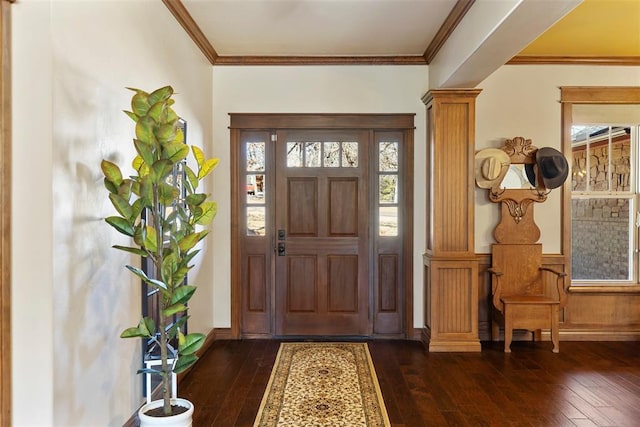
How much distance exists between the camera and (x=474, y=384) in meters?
3.21

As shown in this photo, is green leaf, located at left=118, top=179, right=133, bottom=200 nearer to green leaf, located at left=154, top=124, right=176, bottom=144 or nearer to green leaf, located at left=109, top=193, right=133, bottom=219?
green leaf, located at left=109, top=193, right=133, bottom=219

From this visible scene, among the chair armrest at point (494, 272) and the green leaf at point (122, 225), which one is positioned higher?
the green leaf at point (122, 225)

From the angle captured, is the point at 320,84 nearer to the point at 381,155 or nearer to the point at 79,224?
the point at 381,155

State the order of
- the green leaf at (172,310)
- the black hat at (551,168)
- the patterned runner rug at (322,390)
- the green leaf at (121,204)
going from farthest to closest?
the black hat at (551,168)
the patterned runner rug at (322,390)
the green leaf at (172,310)
the green leaf at (121,204)

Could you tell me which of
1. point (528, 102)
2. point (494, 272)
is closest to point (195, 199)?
point (494, 272)

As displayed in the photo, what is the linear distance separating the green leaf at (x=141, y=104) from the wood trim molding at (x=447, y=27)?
2328 millimetres

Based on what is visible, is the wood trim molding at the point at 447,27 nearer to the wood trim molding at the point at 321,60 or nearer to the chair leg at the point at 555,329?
the wood trim molding at the point at 321,60

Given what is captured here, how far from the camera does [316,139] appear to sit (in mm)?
4387

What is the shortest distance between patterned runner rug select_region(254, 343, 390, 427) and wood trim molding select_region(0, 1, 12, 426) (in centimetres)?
139

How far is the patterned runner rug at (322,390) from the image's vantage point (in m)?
2.64

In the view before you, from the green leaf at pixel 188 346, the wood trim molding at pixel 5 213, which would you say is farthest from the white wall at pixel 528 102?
the wood trim molding at pixel 5 213

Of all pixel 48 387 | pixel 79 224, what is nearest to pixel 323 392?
pixel 48 387

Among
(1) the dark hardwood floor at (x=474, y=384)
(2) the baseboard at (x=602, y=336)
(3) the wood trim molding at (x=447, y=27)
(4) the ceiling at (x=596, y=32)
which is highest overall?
(4) the ceiling at (x=596, y=32)

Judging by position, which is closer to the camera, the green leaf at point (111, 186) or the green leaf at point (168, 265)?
the green leaf at point (111, 186)
